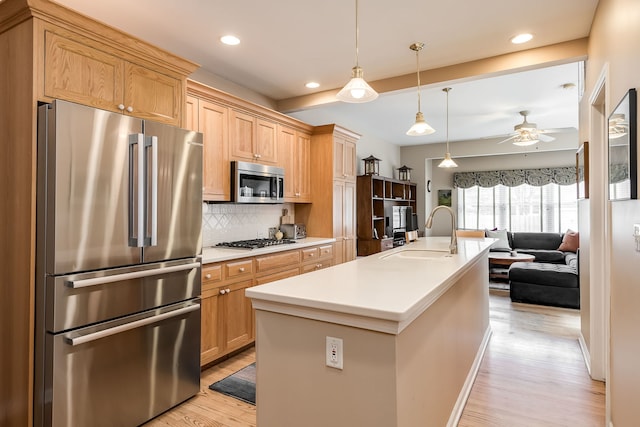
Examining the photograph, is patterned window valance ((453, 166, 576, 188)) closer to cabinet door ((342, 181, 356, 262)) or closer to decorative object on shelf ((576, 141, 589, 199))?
cabinet door ((342, 181, 356, 262))

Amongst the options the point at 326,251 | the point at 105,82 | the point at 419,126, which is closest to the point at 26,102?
the point at 105,82

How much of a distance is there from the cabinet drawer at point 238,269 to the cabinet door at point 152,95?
1173mm

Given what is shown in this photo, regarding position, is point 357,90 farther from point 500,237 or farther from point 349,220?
point 500,237

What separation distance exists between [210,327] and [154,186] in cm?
126

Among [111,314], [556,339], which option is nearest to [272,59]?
[111,314]

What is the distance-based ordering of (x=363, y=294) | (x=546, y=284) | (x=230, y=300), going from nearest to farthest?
(x=363, y=294) → (x=230, y=300) → (x=546, y=284)

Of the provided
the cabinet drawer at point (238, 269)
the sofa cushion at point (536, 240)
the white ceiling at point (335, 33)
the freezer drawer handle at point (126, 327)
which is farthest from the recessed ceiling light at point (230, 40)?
the sofa cushion at point (536, 240)

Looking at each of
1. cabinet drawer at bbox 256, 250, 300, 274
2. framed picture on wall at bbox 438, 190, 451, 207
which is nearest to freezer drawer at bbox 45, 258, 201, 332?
cabinet drawer at bbox 256, 250, 300, 274

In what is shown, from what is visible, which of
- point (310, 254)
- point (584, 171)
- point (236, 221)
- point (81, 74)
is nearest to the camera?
point (81, 74)

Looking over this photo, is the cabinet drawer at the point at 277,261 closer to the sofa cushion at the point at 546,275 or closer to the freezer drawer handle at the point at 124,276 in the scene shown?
the freezer drawer handle at the point at 124,276

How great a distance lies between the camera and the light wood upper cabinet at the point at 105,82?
1899 millimetres

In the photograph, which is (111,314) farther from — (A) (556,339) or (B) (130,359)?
(A) (556,339)

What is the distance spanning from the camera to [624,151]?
5.25ft

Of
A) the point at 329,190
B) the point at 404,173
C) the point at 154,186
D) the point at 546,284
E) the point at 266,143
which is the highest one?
the point at 404,173
